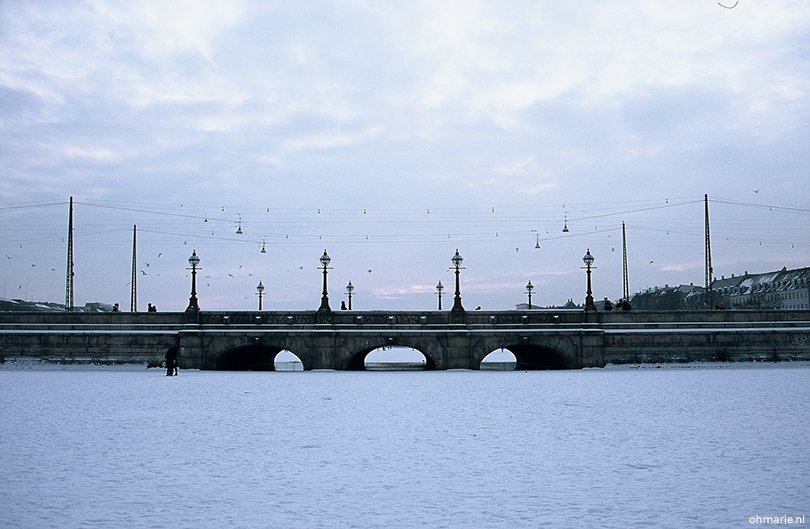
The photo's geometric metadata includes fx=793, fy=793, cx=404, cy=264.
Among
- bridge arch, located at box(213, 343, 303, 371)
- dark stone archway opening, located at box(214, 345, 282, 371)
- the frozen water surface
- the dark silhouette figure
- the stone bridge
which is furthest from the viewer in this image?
dark stone archway opening, located at box(214, 345, 282, 371)

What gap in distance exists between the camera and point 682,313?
142ft

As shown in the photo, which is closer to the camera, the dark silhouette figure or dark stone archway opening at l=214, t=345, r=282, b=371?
the dark silhouette figure

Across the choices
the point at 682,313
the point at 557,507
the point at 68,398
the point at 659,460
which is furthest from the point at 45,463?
the point at 682,313

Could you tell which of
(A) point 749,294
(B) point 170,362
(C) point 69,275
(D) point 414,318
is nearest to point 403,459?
(B) point 170,362

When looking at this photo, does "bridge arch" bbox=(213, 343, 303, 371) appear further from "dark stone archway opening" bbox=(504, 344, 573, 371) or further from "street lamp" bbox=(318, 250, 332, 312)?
"dark stone archway opening" bbox=(504, 344, 573, 371)

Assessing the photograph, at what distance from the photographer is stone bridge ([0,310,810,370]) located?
42781mm

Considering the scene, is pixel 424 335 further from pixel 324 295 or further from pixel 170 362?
pixel 170 362

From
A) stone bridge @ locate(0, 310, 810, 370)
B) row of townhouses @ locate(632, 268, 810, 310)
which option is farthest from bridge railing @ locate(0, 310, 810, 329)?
row of townhouses @ locate(632, 268, 810, 310)

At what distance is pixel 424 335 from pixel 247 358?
15.6 metres

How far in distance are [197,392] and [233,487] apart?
54.9ft

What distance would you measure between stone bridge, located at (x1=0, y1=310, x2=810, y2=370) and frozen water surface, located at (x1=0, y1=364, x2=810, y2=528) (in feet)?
51.7

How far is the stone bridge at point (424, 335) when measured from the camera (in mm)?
42781

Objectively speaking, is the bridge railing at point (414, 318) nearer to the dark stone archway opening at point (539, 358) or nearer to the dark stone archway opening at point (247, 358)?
the dark stone archway opening at point (539, 358)

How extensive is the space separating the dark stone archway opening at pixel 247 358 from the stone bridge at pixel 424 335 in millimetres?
2224
